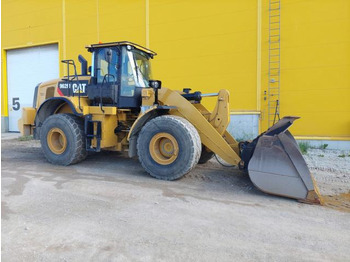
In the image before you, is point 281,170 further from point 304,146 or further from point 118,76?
point 304,146

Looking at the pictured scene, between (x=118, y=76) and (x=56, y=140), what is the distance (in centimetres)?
224

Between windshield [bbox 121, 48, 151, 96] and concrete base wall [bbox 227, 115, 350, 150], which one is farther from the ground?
windshield [bbox 121, 48, 151, 96]

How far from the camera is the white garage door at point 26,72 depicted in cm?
1459

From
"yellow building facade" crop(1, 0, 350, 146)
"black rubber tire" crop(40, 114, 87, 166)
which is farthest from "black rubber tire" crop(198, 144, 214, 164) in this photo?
"yellow building facade" crop(1, 0, 350, 146)

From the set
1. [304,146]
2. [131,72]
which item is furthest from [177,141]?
[304,146]

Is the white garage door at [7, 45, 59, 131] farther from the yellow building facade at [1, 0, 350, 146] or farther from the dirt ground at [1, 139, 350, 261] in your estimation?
the dirt ground at [1, 139, 350, 261]

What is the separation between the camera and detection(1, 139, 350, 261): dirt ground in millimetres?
2783

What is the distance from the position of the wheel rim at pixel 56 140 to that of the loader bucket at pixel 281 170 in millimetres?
4258

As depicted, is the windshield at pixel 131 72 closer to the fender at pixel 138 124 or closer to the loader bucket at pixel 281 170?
the fender at pixel 138 124

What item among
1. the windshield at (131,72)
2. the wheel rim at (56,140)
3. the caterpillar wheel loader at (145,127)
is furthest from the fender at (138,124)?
the wheel rim at (56,140)

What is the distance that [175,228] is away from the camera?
331 centimetres

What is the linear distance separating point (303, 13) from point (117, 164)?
24.6ft

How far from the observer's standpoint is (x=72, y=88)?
6.88m

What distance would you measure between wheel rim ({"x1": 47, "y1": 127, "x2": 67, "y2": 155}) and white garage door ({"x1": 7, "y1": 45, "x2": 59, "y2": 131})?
8.60 meters
